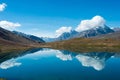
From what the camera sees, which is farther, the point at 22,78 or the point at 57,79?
the point at 22,78

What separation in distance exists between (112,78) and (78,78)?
8051 mm

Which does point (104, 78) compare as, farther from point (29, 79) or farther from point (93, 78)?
point (29, 79)

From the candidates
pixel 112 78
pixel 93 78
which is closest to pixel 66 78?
pixel 93 78

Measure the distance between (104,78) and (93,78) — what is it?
2606mm

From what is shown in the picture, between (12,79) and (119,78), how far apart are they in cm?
2584

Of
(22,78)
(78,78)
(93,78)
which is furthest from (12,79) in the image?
(93,78)

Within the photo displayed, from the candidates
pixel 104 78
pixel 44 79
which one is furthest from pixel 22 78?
pixel 104 78

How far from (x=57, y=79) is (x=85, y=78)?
22.2ft

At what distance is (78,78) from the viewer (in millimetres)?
53781

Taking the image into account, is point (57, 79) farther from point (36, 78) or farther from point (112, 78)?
point (112, 78)

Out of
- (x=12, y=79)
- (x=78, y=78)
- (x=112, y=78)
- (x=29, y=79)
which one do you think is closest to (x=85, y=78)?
(x=78, y=78)

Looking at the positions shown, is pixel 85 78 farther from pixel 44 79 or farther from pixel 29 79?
pixel 29 79

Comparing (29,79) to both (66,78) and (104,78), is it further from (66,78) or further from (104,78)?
(104,78)

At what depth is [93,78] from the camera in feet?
175
